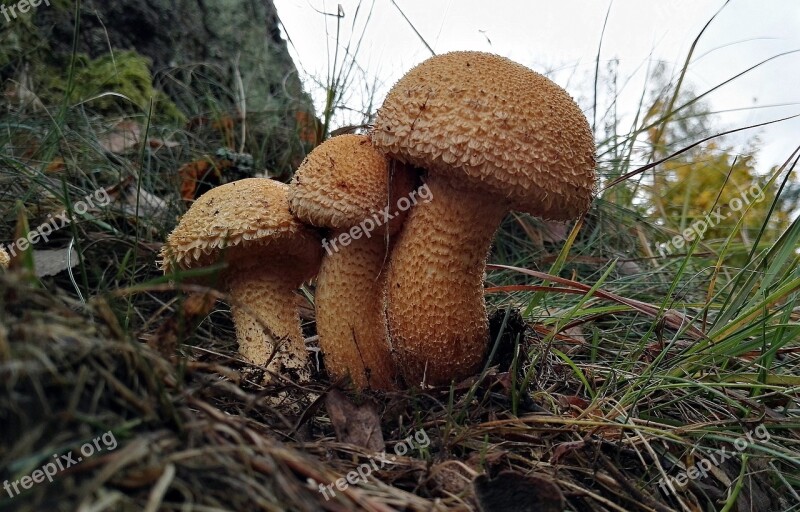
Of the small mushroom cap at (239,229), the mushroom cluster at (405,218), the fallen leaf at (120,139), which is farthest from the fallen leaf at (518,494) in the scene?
the fallen leaf at (120,139)

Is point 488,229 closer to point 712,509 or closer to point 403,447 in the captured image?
point 403,447

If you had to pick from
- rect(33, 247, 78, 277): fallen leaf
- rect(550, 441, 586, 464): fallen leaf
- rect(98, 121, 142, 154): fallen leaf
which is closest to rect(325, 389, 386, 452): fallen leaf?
rect(550, 441, 586, 464): fallen leaf

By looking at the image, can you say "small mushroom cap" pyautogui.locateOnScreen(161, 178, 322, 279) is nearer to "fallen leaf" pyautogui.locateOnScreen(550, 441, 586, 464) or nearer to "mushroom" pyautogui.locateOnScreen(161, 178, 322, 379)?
"mushroom" pyautogui.locateOnScreen(161, 178, 322, 379)

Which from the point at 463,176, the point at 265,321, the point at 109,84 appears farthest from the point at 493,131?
the point at 109,84

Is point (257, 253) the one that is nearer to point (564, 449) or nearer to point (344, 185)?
point (344, 185)

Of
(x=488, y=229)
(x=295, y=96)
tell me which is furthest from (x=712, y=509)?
(x=295, y=96)

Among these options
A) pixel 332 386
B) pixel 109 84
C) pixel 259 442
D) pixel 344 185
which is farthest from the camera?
pixel 109 84
